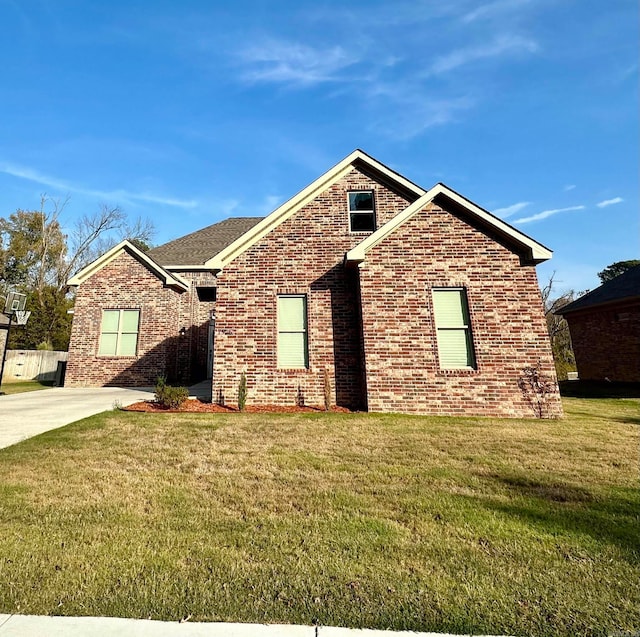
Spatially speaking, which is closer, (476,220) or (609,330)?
(476,220)

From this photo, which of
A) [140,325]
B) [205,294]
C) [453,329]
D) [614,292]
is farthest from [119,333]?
[614,292]

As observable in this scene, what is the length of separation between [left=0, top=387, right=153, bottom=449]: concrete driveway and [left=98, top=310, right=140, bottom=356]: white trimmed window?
10.1 ft

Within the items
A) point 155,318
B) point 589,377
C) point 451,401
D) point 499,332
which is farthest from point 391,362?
point 589,377

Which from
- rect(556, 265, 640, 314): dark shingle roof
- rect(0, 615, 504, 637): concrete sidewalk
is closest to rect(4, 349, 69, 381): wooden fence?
rect(0, 615, 504, 637): concrete sidewalk

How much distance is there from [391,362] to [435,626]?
6.26 metres

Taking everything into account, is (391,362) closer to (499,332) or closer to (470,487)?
(499,332)

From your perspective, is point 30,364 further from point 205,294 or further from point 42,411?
point 42,411

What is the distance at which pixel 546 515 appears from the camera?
323cm

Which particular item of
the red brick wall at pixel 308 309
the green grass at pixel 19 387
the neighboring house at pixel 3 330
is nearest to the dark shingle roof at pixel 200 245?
the neighboring house at pixel 3 330

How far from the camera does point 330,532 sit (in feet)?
9.39

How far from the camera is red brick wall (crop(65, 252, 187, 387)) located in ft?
44.7

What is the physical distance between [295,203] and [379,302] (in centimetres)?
398

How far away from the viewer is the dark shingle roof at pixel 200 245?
18.3m

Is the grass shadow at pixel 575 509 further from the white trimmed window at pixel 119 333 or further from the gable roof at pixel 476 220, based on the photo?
the white trimmed window at pixel 119 333
